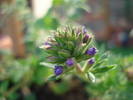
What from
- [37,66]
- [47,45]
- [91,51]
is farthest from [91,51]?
[37,66]

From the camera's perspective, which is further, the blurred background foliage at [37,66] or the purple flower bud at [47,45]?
the blurred background foliage at [37,66]

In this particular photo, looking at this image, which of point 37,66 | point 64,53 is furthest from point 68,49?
point 37,66

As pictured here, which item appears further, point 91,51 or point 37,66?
point 37,66

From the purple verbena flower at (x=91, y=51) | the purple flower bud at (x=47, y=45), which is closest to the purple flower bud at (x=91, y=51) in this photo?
the purple verbena flower at (x=91, y=51)

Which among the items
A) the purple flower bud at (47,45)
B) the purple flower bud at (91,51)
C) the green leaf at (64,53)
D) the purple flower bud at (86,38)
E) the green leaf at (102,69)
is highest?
the purple flower bud at (47,45)

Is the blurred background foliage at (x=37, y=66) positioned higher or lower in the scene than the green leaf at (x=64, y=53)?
higher

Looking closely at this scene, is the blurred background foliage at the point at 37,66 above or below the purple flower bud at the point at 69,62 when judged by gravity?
above

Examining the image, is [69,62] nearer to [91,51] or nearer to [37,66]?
[91,51]

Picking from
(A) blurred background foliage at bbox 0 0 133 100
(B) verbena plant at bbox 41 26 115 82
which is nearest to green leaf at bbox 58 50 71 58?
(B) verbena plant at bbox 41 26 115 82

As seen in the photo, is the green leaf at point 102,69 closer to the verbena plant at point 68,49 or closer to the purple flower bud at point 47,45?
the verbena plant at point 68,49

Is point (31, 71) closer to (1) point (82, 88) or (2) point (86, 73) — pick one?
(1) point (82, 88)

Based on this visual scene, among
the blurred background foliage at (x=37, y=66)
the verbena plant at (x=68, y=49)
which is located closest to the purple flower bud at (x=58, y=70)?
the verbena plant at (x=68, y=49)

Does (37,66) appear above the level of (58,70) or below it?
above

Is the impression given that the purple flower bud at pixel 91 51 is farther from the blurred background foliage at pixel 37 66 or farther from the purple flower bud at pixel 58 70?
the blurred background foliage at pixel 37 66
